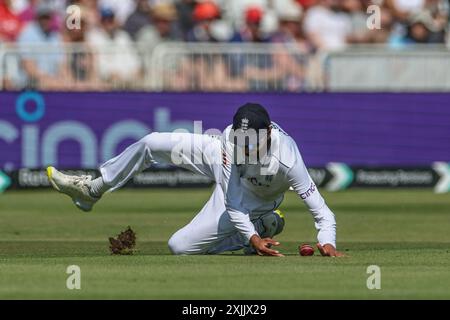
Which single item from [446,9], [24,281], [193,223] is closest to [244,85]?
[446,9]

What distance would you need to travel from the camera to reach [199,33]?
20922 millimetres

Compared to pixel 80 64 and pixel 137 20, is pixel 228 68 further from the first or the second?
pixel 80 64

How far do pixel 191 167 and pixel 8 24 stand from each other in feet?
32.3

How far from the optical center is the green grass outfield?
8.98 m

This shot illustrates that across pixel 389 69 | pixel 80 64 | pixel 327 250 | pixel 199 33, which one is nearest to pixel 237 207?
pixel 327 250

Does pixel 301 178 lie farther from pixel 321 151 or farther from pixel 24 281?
pixel 321 151

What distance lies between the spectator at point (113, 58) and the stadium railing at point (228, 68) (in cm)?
1

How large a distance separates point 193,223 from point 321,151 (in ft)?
28.1

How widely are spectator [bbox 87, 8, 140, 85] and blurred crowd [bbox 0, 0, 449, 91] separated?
0.01 m

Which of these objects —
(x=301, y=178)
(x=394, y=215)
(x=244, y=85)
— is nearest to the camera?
(x=301, y=178)

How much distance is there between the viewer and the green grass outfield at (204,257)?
898cm

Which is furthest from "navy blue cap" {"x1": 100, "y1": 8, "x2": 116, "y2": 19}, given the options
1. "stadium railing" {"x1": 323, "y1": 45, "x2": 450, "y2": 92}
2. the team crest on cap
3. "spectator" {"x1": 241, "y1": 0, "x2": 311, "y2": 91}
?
the team crest on cap

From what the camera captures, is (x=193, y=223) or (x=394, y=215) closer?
(x=193, y=223)

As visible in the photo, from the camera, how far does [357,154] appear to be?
19.8 metres
